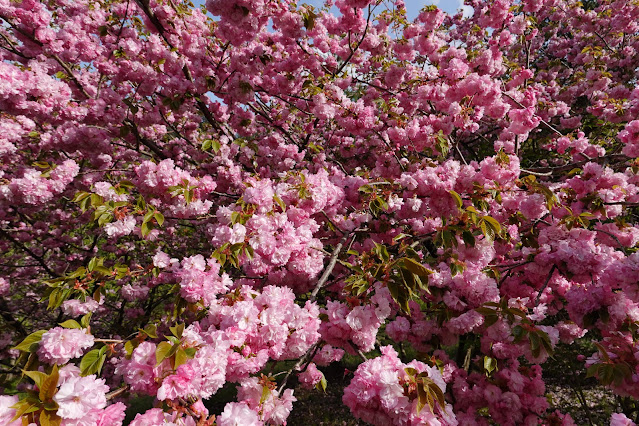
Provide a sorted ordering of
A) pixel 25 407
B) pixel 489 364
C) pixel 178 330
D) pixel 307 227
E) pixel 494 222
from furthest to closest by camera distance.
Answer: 1. pixel 307 227
2. pixel 489 364
3. pixel 494 222
4. pixel 178 330
5. pixel 25 407

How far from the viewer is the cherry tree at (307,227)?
1.56m

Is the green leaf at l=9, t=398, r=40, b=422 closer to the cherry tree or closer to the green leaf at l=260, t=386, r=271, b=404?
the cherry tree

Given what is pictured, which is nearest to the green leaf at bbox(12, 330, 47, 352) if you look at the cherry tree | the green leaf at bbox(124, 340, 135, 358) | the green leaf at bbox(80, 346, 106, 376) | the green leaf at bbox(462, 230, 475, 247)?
the cherry tree

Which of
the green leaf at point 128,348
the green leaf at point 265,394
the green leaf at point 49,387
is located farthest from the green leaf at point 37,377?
the green leaf at point 265,394

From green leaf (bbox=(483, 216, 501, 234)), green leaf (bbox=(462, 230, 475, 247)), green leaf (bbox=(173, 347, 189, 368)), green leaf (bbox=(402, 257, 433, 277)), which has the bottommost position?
green leaf (bbox=(173, 347, 189, 368))

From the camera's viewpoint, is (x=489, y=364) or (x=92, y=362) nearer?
(x=92, y=362)

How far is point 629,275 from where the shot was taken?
1825mm

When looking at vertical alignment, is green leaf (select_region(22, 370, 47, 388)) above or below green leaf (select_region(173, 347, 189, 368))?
below

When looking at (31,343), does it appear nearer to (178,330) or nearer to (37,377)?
(37,377)

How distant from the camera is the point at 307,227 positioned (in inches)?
102

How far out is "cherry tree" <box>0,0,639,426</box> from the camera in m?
1.56

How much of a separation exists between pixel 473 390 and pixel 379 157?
113 inches

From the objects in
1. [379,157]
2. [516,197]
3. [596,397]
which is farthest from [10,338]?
[596,397]

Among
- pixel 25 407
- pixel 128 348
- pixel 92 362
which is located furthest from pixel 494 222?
pixel 25 407
